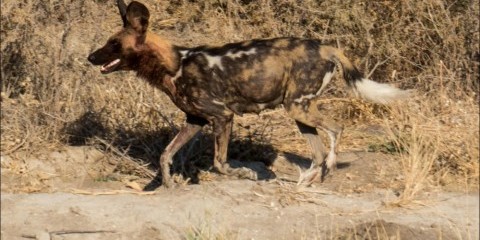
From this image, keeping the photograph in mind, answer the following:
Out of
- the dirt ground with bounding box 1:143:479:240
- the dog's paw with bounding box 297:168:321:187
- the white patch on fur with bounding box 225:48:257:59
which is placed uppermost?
the white patch on fur with bounding box 225:48:257:59

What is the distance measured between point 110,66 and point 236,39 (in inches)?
113

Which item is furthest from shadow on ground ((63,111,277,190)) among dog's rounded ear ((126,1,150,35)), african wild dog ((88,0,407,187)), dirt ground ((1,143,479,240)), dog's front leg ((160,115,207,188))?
dog's rounded ear ((126,1,150,35))

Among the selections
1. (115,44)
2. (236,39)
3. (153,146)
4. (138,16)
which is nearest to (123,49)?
(115,44)

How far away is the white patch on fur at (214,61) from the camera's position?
6773 mm

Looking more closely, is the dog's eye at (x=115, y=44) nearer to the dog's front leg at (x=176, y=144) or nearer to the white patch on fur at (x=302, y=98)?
the dog's front leg at (x=176, y=144)

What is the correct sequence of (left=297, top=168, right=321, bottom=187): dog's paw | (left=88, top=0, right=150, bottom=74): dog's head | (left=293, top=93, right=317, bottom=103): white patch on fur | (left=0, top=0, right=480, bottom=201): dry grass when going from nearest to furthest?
(left=88, top=0, right=150, bottom=74): dog's head < (left=293, top=93, right=317, bottom=103): white patch on fur < (left=297, top=168, right=321, bottom=187): dog's paw < (left=0, top=0, right=480, bottom=201): dry grass

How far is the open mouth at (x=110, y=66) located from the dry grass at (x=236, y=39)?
2.16 feet

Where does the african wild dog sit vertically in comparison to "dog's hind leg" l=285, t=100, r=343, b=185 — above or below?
above

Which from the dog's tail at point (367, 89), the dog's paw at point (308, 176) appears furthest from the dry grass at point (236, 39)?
the dog's paw at point (308, 176)

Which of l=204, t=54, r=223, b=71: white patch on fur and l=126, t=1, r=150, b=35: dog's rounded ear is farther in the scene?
l=204, t=54, r=223, b=71: white patch on fur

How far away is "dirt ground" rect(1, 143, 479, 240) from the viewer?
19.7 feet

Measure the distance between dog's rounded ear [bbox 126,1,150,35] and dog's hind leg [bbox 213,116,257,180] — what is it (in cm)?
90

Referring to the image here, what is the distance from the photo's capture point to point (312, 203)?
21.9ft

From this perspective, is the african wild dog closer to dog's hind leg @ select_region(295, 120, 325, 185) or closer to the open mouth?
the open mouth
